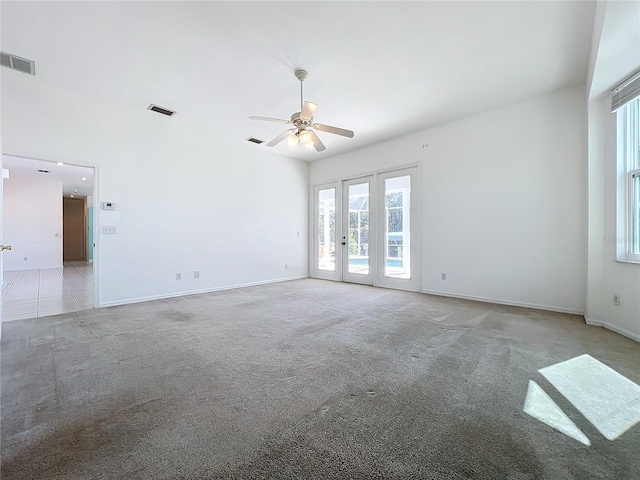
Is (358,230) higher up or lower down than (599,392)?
higher up

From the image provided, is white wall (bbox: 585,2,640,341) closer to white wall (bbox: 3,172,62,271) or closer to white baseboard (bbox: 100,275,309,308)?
white baseboard (bbox: 100,275,309,308)

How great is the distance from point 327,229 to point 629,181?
5.02 m

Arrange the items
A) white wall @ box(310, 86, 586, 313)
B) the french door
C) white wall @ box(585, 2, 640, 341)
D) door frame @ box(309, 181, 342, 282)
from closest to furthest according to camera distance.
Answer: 1. white wall @ box(585, 2, 640, 341)
2. white wall @ box(310, 86, 586, 313)
3. the french door
4. door frame @ box(309, 181, 342, 282)

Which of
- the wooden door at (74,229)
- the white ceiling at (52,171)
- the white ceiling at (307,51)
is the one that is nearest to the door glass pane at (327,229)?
the white ceiling at (307,51)

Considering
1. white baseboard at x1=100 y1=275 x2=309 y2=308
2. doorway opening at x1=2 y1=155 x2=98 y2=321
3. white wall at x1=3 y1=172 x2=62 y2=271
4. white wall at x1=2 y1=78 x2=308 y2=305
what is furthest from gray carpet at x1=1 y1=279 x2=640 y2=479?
white wall at x1=3 y1=172 x2=62 y2=271

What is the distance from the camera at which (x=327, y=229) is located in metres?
6.92

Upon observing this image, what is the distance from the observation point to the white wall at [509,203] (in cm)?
374

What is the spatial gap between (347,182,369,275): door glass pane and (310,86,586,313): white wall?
4.18 ft

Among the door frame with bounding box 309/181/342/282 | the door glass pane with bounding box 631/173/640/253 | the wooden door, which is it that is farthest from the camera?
the wooden door

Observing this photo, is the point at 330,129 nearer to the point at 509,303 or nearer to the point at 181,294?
the point at 509,303

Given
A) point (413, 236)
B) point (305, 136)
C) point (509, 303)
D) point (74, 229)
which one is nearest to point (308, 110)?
point (305, 136)

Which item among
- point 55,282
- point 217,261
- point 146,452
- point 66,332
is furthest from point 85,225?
point 146,452

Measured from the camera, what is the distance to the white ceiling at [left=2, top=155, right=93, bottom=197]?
6.69 metres

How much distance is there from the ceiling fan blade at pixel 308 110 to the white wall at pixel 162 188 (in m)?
2.55
